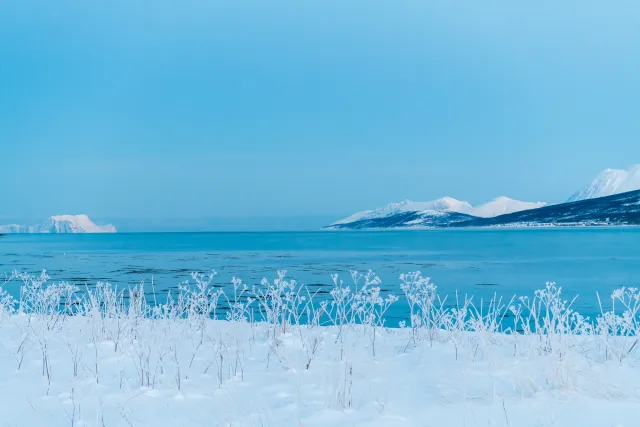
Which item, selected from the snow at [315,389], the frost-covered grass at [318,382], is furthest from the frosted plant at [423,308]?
the snow at [315,389]

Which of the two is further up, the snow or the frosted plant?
the frosted plant

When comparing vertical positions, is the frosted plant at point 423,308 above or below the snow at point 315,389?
above

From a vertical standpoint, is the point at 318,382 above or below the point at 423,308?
below

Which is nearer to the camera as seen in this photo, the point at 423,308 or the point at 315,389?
the point at 315,389

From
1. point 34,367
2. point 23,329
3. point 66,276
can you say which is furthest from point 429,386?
point 66,276

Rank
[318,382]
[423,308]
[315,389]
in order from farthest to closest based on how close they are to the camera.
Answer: [423,308]
[318,382]
[315,389]

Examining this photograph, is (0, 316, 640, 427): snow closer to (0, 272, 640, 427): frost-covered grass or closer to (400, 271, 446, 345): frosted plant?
(0, 272, 640, 427): frost-covered grass

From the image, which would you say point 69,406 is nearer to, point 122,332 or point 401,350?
point 122,332

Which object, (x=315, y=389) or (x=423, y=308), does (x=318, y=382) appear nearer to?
(x=315, y=389)

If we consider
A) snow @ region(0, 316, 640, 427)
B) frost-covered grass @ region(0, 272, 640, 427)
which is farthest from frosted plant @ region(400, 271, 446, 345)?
snow @ region(0, 316, 640, 427)

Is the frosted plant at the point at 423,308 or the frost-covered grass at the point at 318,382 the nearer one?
the frost-covered grass at the point at 318,382

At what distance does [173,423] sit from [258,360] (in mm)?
2001

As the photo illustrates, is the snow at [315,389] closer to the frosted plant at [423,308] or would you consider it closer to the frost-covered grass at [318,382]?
the frost-covered grass at [318,382]

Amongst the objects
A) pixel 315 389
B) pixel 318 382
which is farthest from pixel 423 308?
pixel 315 389
